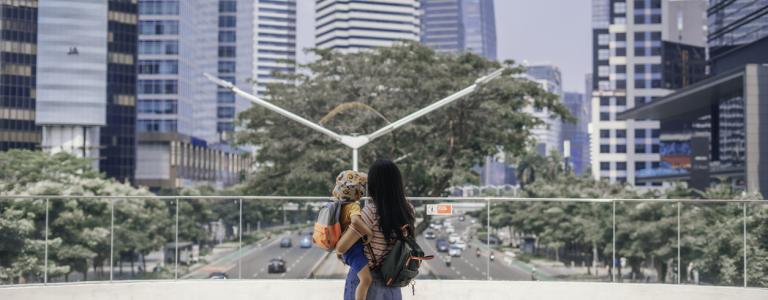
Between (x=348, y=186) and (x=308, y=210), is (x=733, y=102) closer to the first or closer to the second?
(x=308, y=210)

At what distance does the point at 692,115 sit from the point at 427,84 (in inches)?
2365

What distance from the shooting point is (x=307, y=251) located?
16656mm

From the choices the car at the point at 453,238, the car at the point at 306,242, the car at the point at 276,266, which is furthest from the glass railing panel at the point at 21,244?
the car at the point at 453,238

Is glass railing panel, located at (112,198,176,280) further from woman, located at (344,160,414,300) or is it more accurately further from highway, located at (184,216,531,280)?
woman, located at (344,160,414,300)

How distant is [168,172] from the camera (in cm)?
14125

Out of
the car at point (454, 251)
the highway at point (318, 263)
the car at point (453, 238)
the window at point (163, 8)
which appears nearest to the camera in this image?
the highway at point (318, 263)

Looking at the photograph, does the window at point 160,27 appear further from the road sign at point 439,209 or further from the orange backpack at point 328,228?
the orange backpack at point 328,228

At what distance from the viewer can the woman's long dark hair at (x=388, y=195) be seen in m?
6.74

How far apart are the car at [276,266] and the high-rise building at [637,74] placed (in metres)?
156

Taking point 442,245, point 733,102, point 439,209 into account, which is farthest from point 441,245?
point 733,102

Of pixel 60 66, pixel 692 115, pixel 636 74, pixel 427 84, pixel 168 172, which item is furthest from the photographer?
pixel 636 74

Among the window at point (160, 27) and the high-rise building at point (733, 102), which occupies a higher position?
the window at point (160, 27)

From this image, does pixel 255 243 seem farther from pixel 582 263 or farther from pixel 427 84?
pixel 427 84

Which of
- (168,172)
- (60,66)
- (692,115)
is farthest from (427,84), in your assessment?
(168,172)
